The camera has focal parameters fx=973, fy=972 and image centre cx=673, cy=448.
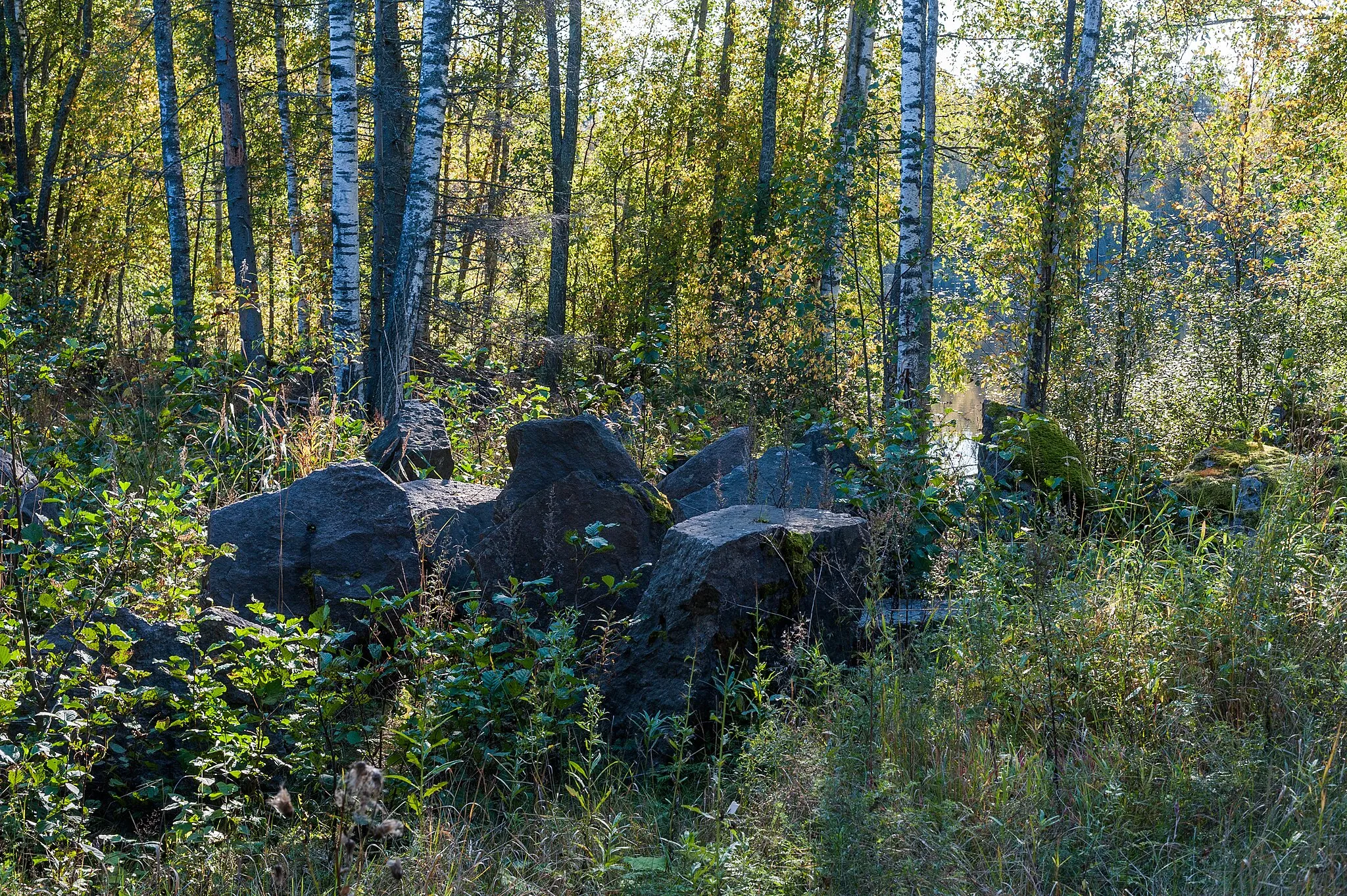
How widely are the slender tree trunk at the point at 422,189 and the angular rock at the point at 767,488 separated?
11.4 ft

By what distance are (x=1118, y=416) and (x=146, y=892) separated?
676 centimetres

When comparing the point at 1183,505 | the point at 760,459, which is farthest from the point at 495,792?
the point at 1183,505

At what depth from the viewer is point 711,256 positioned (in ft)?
53.3

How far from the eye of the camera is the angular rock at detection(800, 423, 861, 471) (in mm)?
6035

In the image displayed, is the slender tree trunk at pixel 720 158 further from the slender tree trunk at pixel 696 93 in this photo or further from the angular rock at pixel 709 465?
the angular rock at pixel 709 465

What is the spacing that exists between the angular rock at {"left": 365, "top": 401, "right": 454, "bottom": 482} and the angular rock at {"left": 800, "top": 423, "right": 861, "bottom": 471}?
229cm

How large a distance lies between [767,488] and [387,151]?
701 centimetres

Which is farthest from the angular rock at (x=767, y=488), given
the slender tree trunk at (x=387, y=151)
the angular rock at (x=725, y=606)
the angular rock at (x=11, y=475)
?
the slender tree trunk at (x=387, y=151)

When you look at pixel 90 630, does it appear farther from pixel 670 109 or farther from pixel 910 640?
pixel 670 109

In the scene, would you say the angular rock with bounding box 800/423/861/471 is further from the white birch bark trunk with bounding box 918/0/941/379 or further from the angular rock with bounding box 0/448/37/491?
the angular rock with bounding box 0/448/37/491

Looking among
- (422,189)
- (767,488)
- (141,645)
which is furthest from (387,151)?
(141,645)

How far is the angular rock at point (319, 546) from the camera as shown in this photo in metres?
4.23

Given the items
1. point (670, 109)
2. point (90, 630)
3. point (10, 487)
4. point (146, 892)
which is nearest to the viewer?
point (146, 892)

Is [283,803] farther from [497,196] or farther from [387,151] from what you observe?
[497,196]
